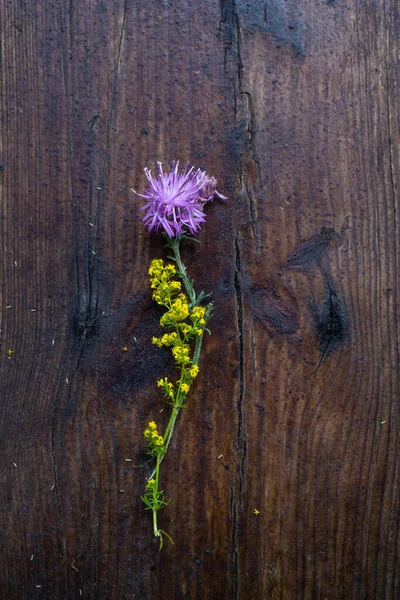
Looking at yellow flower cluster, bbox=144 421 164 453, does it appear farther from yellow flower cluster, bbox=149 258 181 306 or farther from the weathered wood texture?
yellow flower cluster, bbox=149 258 181 306

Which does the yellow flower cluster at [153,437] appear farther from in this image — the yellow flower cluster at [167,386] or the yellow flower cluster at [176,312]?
the yellow flower cluster at [176,312]

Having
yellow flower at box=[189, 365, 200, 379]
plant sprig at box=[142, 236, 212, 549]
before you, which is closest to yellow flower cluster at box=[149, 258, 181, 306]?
plant sprig at box=[142, 236, 212, 549]

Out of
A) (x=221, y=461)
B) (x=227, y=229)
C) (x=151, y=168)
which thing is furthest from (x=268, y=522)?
(x=151, y=168)

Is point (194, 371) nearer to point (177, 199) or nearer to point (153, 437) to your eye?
point (153, 437)

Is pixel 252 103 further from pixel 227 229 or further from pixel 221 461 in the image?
pixel 221 461

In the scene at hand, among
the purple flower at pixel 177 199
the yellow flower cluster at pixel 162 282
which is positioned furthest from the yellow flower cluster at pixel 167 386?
the purple flower at pixel 177 199

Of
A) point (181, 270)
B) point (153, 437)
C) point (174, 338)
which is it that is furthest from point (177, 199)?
point (153, 437)

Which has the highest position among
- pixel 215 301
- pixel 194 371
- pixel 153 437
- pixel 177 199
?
pixel 177 199
